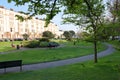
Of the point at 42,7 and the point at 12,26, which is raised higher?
the point at 12,26

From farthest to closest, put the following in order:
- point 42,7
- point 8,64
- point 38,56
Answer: point 38,56, point 8,64, point 42,7

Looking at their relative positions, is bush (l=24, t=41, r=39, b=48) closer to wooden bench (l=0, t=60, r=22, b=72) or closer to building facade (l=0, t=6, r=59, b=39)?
building facade (l=0, t=6, r=59, b=39)

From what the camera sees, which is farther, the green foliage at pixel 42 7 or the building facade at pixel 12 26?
the building facade at pixel 12 26

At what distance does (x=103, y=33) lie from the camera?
21.4 metres

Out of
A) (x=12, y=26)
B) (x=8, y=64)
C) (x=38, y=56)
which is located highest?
(x=12, y=26)

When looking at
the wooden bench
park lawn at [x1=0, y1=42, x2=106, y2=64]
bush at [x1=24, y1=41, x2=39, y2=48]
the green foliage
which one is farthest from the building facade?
the green foliage

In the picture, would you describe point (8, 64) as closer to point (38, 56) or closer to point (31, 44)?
point (38, 56)

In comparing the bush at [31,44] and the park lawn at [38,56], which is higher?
the bush at [31,44]

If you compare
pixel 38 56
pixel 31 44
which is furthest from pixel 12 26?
pixel 38 56

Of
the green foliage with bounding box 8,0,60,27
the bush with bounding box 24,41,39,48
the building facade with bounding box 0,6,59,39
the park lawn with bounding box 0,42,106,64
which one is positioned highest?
the building facade with bounding box 0,6,59,39

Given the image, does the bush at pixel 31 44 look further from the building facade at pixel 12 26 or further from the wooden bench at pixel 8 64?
the wooden bench at pixel 8 64

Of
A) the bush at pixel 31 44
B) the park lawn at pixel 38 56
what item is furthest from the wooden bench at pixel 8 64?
the bush at pixel 31 44

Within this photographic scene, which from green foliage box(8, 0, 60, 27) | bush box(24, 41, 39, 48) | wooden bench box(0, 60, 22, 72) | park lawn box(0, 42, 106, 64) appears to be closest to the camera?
green foliage box(8, 0, 60, 27)

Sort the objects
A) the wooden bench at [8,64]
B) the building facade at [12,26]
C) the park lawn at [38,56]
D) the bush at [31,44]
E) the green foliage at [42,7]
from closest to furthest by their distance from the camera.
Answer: the green foliage at [42,7] < the wooden bench at [8,64] < the park lawn at [38,56] < the bush at [31,44] < the building facade at [12,26]
